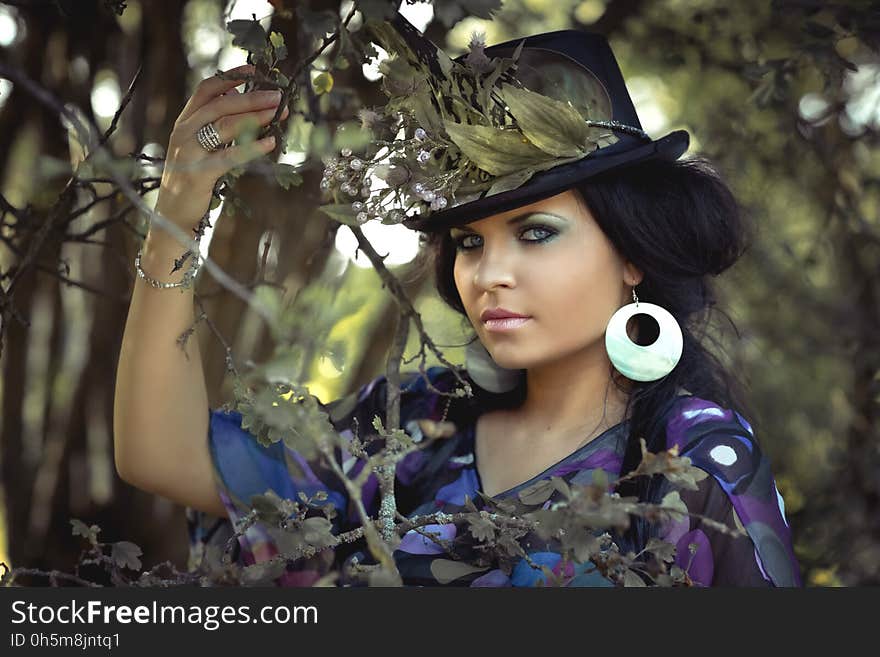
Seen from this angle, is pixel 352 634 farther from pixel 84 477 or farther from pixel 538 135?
pixel 84 477

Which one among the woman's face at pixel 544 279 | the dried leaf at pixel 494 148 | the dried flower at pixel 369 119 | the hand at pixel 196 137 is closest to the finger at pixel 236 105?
the hand at pixel 196 137

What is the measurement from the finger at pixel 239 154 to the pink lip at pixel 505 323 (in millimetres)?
522

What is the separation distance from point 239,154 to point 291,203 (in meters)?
1.34

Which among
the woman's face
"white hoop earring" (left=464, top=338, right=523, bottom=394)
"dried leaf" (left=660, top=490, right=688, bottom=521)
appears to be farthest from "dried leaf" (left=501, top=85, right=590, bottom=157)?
"dried leaf" (left=660, top=490, right=688, bottom=521)

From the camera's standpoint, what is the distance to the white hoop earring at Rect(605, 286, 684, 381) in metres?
1.86

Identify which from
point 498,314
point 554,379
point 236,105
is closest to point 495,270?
point 498,314

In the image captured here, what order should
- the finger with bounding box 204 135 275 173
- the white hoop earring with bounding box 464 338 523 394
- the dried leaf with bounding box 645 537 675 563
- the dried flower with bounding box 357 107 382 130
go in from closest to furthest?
the finger with bounding box 204 135 275 173 < the dried leaf with bounding box 645 537 675 563 < the dried flower with bounding box 357 107 382 130 < the white hoop earring with bounding box 464 338 523 394

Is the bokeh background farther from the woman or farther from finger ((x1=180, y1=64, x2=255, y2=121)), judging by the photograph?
the woman

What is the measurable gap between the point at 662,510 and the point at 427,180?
31.6 inches

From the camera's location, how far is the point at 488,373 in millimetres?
2223

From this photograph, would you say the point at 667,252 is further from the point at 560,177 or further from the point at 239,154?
the point at 239,154

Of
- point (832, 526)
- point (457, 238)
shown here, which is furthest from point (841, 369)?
point (457, 238)

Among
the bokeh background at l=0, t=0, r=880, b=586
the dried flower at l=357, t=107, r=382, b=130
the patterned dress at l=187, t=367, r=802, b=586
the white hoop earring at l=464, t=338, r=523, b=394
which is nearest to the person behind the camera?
the patterned dress at l=187, t=367, r=802, b=586

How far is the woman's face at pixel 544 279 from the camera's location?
1832 millimetres
